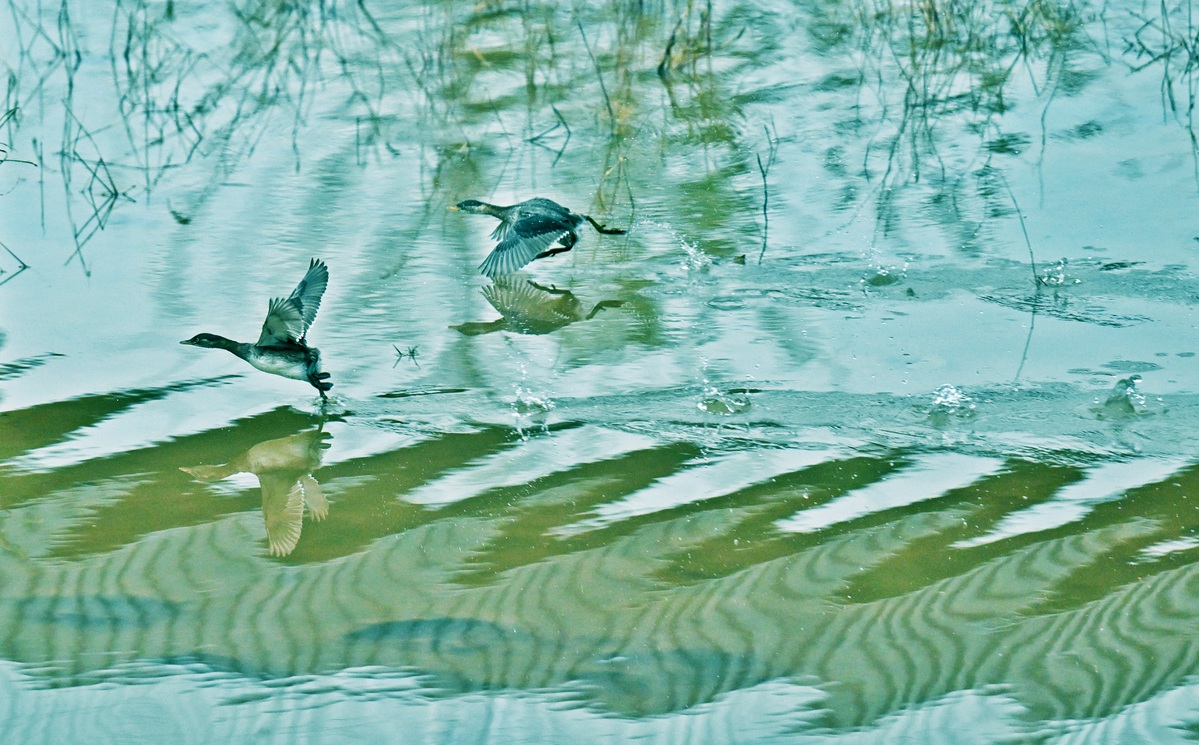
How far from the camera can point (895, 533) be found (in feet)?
12.9

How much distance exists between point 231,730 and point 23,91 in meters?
6.34

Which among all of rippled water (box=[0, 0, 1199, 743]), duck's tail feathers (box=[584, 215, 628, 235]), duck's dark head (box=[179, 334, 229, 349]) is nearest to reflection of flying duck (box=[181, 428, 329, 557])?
rippled water (box=[0, 0, 1199, 743])

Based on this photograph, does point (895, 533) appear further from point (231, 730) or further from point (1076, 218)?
point (1076, 218)

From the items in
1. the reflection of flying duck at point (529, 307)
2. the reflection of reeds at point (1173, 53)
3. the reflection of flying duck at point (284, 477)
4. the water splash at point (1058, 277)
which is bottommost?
the reflection of flying duck at point (284, 477)

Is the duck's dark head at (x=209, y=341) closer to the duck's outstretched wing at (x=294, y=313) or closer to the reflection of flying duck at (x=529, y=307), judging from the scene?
the duck's outstretched wing at (x=294, y=313)

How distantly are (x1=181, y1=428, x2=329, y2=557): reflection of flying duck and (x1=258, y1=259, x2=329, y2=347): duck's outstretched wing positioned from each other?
30 cm

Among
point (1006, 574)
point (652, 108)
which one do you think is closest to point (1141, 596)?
point (1006, 574)

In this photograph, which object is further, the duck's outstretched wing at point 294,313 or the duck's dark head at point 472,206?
the duck's dark head at point 472,206

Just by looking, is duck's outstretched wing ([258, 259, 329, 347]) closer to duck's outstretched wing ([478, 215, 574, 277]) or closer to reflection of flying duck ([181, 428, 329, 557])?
reflection of flying duck ([181, 428, 329, 557])

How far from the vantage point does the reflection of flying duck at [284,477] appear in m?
4.07

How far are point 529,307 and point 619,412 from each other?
1217 mm

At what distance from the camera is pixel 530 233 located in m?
5.92

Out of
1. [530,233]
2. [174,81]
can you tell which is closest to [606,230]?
[530,233]

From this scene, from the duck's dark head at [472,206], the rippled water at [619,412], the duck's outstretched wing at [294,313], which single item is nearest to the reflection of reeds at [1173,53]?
the rippled water at [619,412]
